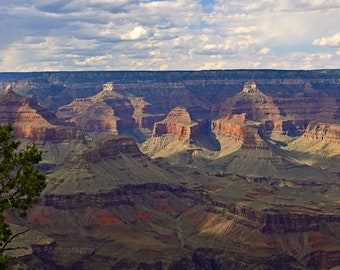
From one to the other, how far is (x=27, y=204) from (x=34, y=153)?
17.5ft

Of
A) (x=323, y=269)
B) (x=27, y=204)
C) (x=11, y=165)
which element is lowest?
(x=323, y=269)

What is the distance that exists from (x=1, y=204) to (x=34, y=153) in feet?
20.3

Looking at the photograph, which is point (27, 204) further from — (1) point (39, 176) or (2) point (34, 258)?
(2) point (34, 258)

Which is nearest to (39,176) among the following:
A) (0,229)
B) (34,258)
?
(0,229)

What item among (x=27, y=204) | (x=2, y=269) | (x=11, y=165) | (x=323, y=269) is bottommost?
(x=323, y=269)

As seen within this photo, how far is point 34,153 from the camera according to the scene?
221 feet

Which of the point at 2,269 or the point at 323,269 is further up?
the point at 2,269

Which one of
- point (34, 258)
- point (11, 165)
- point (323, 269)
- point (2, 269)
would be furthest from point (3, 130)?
point (323, 269)

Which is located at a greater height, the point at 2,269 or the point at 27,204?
the point at 27,204

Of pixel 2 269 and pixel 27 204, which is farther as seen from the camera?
pixel 27 204

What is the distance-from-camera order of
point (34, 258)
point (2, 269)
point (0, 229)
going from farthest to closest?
point (34, 258), point (0, 229), point (2, 269)

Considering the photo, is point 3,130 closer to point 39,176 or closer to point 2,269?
point 39,176

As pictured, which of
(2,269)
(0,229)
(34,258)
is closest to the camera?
(2,269)

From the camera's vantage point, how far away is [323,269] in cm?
19625
